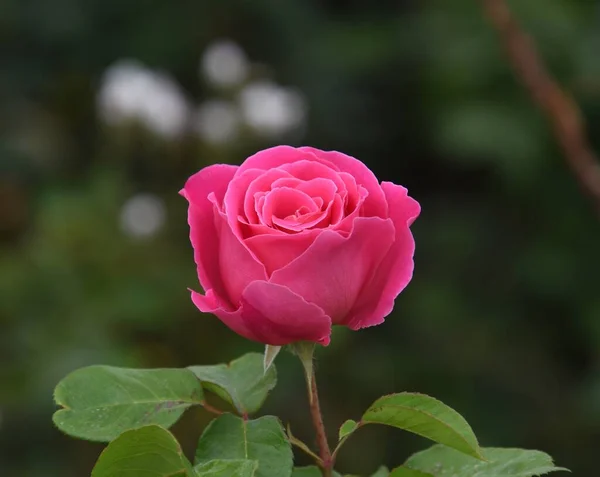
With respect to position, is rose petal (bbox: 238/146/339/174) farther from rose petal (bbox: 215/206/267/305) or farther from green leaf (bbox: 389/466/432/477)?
green leaf (bbox: 389/466/432/477)

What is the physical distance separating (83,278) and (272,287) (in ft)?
4.29

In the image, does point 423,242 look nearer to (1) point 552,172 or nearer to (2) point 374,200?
(1) point 552,172

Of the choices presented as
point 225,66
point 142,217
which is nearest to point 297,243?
point 142,217

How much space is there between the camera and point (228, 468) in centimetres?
39

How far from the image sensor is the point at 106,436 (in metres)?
0.43

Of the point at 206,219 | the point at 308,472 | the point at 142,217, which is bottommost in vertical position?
the point at 142,217

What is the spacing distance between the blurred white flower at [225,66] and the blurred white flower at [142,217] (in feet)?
1.16

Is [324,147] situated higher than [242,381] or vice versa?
[242,381]

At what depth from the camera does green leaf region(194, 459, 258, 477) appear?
1.28 ft

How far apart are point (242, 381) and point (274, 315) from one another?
0.25 feet

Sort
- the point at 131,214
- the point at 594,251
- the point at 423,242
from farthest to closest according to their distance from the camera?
the point at 423,242 < the point at 594,251 < the point at 131,214

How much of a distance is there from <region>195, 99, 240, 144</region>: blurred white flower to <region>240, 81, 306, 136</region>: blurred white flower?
26mm

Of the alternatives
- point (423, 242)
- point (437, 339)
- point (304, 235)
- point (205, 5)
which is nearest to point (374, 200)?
point (304, 235)

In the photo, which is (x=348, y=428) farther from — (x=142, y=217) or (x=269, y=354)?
(x=142, y=217)
